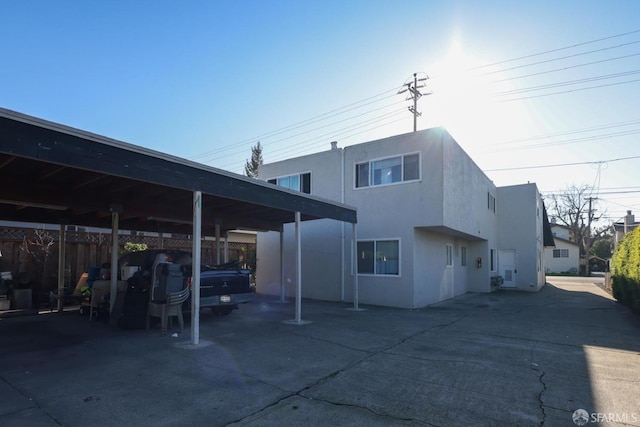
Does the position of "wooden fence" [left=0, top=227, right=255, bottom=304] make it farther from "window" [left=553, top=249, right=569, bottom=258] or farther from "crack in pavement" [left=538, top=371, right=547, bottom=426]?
"window" [left=553, top=249, right=569, bottom=258]

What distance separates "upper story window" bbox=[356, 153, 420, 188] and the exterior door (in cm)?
1288

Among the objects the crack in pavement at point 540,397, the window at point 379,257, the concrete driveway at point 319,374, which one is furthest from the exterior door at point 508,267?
the crack in pavement at point 540,397

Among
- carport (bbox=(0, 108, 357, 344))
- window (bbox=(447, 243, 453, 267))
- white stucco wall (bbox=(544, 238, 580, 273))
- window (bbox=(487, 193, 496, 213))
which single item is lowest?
white stucco wall (bbox=(544, 238, 580, 273))

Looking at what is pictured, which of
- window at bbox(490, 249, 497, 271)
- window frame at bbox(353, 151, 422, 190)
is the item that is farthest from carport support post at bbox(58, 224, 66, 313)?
window at bbox(490, 249, 497, 271)

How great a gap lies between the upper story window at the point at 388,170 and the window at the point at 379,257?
2.22 metres

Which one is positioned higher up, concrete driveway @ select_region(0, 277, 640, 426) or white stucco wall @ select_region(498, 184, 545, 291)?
white stucco wall @ select_region(498, 184, 545, 291)

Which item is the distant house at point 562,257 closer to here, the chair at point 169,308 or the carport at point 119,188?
the carport at point 119,188

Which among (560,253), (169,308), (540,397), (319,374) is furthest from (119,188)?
(560,253)

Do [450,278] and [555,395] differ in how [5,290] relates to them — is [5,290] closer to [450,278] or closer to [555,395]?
[555,395]

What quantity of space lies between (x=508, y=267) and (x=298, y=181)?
561 inches

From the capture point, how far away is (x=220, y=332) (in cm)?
887

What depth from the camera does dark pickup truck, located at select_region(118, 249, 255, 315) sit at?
8.62m

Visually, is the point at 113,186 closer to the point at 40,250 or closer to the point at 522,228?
the point at 40,250

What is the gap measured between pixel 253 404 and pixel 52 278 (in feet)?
40.6
